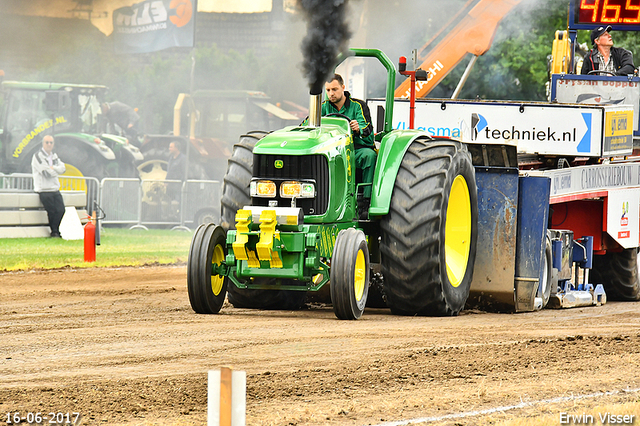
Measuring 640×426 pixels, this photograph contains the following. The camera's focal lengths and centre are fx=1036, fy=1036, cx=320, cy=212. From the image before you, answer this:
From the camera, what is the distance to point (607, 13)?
44.1ft

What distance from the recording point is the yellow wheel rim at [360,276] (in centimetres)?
814

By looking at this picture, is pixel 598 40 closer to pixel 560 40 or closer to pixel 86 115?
pixel 560 40

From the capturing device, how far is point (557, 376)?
6.23 m

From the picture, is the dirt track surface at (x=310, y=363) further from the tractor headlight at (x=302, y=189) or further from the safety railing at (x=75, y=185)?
the safety railing at (x=75, y=185)

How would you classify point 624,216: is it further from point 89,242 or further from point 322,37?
point 89,242

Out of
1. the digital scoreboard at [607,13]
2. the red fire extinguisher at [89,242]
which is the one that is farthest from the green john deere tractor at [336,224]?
the red fire extinguisher at [89,242]

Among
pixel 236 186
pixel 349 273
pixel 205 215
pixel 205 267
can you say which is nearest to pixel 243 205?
pixel 236 186

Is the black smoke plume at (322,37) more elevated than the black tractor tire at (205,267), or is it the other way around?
the black smoke plume at (322,37)

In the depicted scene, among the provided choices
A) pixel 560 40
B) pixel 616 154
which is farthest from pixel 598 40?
pixel 616 154

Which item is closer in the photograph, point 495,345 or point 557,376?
point 557,376

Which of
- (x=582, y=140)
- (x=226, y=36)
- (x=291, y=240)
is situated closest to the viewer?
(x=291, y=240)

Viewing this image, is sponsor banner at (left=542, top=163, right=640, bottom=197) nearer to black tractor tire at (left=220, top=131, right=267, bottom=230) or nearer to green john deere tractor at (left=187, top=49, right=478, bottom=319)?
green john deere tractor at (left=187, top=49, right=478, bottom=319)

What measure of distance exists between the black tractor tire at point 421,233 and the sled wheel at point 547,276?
4.34 ft

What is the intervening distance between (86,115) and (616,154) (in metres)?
14.9
